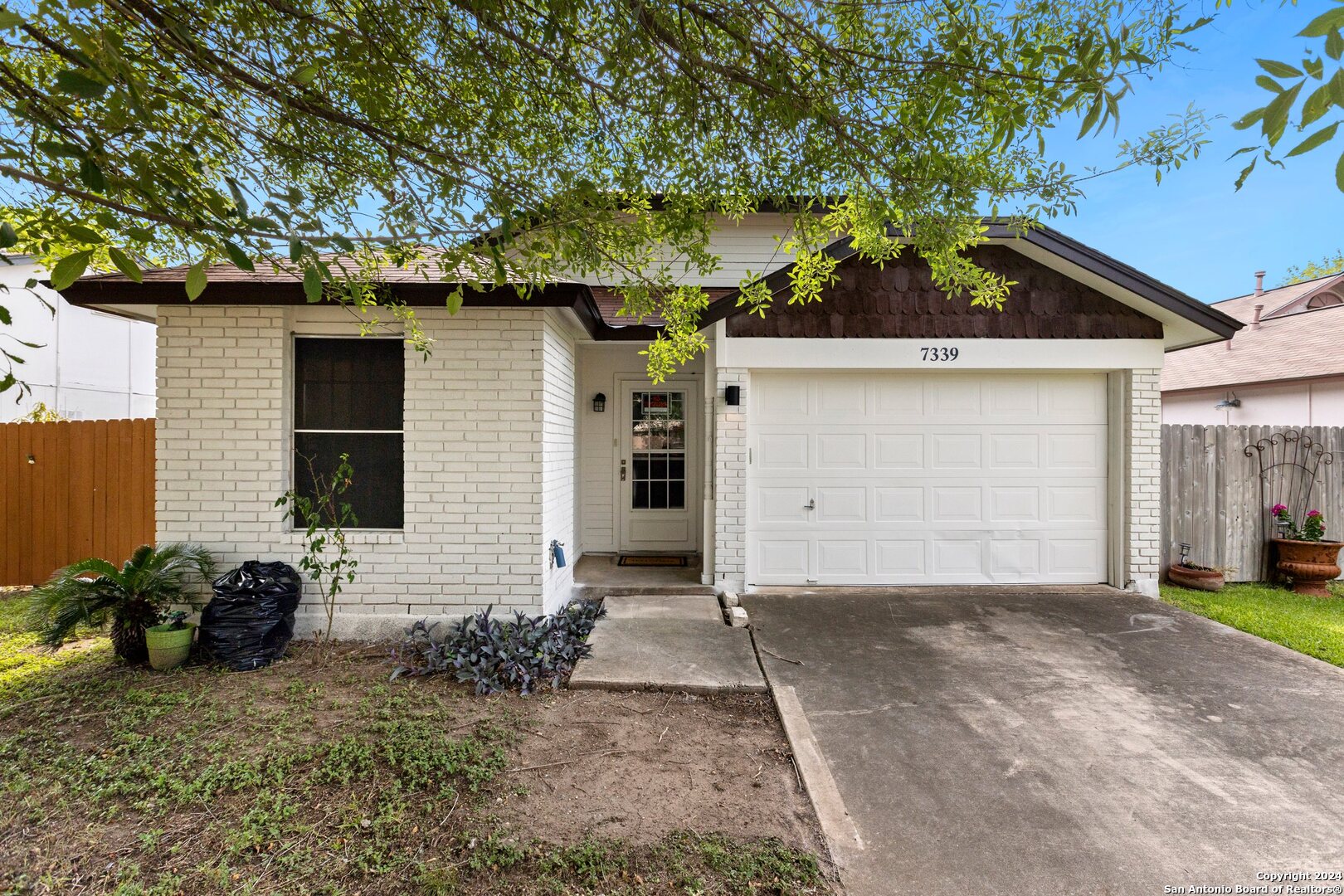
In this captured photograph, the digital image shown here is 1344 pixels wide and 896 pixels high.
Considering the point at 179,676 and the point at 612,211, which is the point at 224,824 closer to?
the point at 179,676

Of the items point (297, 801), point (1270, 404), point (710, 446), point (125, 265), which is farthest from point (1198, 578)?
point (125, 265)

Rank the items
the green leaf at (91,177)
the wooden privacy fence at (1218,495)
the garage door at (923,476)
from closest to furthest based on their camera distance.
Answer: the green leaf at (91,177) < the garage door at (923,476) < the wooden privacy fence at (1218,495)

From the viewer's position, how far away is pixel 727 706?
3.52m

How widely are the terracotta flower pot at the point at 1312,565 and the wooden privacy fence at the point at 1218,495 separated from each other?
0.31 metres

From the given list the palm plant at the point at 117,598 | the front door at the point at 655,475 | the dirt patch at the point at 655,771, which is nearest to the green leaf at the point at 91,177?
the dirt patch at the point at 655,771

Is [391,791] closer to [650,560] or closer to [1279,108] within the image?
[1279,108]

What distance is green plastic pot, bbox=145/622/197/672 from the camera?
13.1 feet

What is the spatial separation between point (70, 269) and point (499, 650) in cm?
311

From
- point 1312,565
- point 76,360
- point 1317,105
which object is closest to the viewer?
point 1317,105

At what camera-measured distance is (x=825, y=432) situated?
6090mm

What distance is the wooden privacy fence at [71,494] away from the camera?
20.0 feet

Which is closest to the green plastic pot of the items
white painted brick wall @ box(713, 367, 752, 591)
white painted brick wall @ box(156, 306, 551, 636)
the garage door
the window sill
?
white painted brick wall @ box(156, 306, 551, 636)

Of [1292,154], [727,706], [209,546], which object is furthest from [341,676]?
[1292,154]

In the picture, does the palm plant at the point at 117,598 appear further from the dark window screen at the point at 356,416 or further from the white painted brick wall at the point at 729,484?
the white painted brick wall at the point at 729,484
